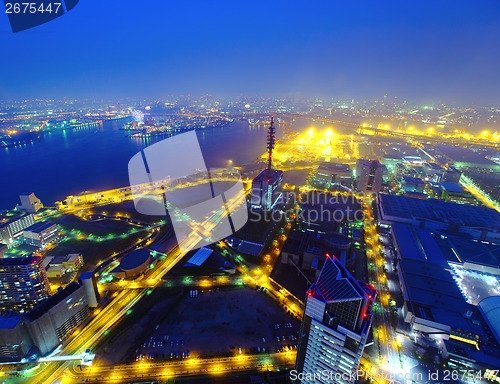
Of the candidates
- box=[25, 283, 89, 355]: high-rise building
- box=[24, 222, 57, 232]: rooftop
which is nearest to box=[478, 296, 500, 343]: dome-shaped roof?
box=[25, 283, 89, 355]: high-rise building

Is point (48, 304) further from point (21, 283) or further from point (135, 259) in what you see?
point (135, 259)

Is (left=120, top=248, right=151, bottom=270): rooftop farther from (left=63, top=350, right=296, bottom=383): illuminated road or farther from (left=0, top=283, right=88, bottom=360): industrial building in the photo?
(left=63, top=350, right=296, bottom=383): illuminated road

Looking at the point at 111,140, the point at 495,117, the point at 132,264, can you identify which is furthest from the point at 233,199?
the point at 495,117

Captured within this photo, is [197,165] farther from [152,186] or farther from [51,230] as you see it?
[51,230]

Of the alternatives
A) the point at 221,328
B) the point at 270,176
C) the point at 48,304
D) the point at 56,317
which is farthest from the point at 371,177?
the point at 48,304

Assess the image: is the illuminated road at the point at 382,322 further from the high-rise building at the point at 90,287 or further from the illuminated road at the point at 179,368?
the high-rise building at the point at 90,287

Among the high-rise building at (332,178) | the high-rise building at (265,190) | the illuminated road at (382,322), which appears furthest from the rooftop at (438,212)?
the high-rise building at (265,190)
